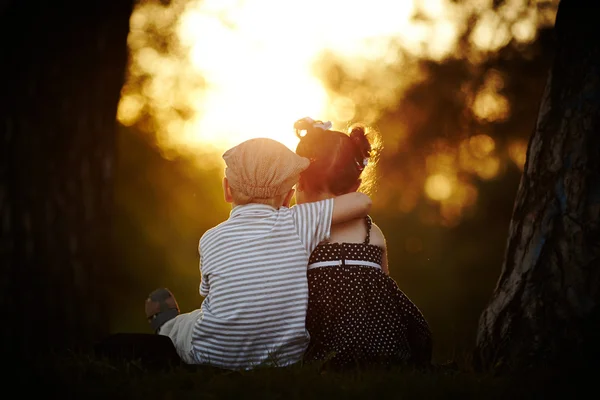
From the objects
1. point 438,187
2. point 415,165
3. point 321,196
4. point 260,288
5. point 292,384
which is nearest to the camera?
point 292,384

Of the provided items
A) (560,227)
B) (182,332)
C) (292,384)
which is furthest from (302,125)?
(292,384)

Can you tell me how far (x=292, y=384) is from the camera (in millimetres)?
2883

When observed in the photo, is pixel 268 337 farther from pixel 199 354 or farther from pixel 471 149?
pixel 471 149

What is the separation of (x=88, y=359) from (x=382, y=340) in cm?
155

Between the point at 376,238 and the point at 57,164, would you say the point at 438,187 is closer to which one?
the point at 376,238

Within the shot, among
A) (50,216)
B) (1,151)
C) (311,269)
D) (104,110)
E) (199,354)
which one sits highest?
(104,110)

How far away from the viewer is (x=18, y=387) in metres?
2.89

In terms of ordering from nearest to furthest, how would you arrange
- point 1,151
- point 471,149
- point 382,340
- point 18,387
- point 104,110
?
point 18,387, point 382,340, point 1,151, point 104,110, point 471,149

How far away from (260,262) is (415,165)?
11.5 metres

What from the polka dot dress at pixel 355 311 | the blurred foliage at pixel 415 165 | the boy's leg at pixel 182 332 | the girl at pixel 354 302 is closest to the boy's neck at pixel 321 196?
the girl at pixel 354 302

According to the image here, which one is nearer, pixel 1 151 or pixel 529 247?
pixel 529 247

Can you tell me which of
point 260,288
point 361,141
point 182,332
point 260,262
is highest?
point 361,141

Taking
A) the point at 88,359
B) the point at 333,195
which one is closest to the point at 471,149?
the point at 333,195

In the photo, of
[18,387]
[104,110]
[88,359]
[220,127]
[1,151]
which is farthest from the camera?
[220,127]
